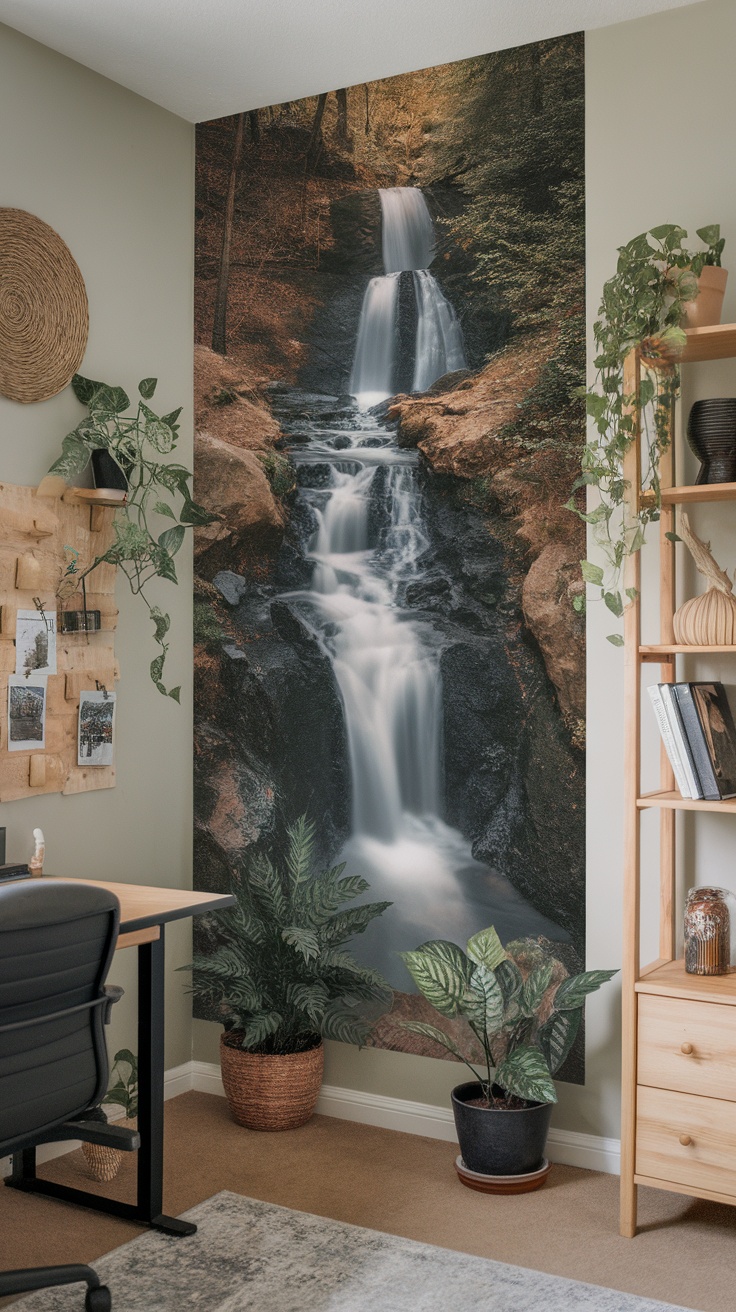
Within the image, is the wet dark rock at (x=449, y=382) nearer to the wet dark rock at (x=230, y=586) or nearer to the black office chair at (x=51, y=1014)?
the wet dark rock at (x=230, y=586)

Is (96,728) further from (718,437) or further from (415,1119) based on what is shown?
(718,437)

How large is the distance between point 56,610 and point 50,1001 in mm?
1329

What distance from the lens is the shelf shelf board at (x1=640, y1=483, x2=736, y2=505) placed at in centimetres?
265

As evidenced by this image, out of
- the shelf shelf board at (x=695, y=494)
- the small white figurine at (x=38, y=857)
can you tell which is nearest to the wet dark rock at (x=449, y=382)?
the shelf shelf board at (x=695, y=494)

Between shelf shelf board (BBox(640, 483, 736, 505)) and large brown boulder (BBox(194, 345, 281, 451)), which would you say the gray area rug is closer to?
shelf shelf board (BBox(640, 483, 736, 505))

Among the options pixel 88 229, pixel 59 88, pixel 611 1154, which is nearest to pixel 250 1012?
pixel 611 1154

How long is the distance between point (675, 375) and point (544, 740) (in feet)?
3.32

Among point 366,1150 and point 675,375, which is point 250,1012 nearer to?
point 366,1150

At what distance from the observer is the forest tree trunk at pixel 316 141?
3547 mm

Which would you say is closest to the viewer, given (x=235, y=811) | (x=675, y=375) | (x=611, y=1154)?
(x=675, y=375)

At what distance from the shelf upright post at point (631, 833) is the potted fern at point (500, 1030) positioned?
22 centimetres

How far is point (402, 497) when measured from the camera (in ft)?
11.2

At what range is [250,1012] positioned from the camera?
131 inches

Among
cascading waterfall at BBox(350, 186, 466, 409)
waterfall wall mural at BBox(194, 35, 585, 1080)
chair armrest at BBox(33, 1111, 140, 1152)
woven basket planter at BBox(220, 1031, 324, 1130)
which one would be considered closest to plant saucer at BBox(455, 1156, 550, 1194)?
waterfall wall mural at BBox(194, 35, 585, 1080)
